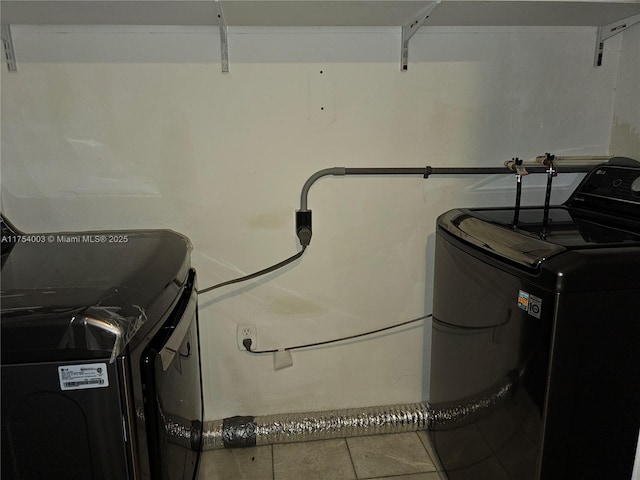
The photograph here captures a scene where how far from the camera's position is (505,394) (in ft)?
3.61

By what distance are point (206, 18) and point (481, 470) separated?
5.06ft

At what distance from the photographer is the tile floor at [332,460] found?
1.58m

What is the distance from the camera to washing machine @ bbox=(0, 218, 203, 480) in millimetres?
667

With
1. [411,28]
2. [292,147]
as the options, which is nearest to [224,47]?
[292,147]

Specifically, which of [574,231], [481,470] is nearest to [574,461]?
[481,470]

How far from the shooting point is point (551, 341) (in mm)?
937

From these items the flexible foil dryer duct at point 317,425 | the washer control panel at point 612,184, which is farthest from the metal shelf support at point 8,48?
the washer control panel at point 612,184

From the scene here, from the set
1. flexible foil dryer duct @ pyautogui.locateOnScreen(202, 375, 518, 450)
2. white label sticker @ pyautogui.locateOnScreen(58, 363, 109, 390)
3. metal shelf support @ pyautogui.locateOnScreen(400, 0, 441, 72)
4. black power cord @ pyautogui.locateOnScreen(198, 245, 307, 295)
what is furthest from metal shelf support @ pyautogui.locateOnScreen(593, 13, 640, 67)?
white label sticker @ pyautogui.locateOnScreen(58, 363, 109, 390)

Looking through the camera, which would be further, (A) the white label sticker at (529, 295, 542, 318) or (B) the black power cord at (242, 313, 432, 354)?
(B) the black power cord at (242, 313, 432, 354)

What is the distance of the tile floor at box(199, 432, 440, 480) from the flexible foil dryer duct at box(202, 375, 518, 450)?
3 cm

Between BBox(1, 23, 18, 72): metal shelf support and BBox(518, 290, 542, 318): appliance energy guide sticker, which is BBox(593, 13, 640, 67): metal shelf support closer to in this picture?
BBox(518, 290, 542, 318): appliance energy guide sticker

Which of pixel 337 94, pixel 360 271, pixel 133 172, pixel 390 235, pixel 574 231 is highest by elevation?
pixel 337 94

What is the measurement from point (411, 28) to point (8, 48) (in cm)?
126

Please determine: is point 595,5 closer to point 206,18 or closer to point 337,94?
point 337,94
